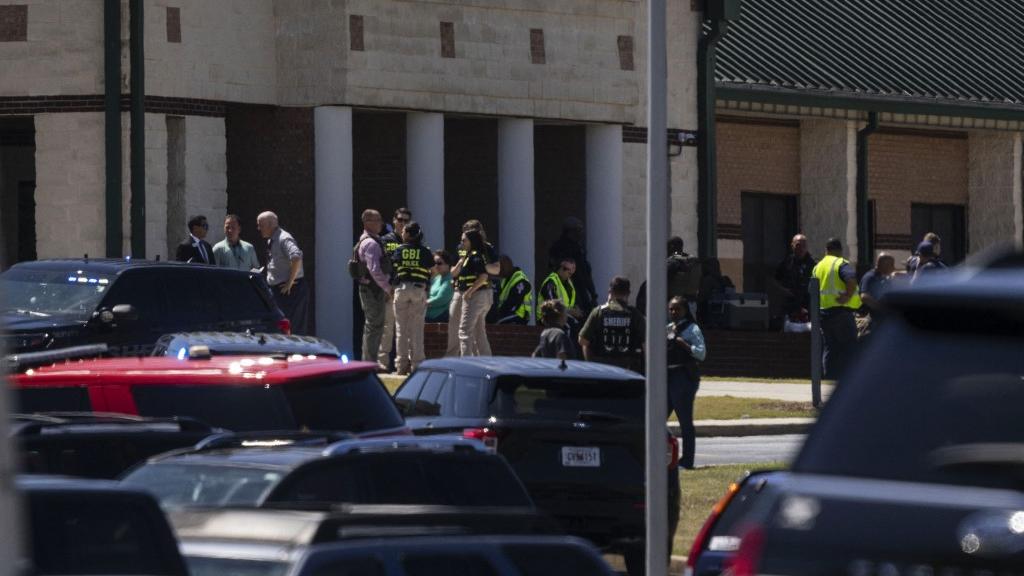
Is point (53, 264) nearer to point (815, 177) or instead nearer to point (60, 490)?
point (60, 490)

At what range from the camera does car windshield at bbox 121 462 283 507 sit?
8.35m

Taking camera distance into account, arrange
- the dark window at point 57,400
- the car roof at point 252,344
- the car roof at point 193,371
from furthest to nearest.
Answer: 1. the car roof at point 252,344
2. the dark window at point 57,400
3. the car roof at point 193,371

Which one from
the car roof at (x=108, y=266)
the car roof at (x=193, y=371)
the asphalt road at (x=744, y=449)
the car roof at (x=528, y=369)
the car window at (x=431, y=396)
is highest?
the car roof at (x=108, y=266)

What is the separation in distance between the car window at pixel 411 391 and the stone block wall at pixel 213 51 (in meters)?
15.3

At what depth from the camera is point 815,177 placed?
129 feet

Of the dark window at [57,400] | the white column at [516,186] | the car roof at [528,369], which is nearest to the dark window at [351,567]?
the dark window at [57,400]

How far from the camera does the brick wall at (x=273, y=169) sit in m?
30.8

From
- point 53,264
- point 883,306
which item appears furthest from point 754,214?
point 883,306

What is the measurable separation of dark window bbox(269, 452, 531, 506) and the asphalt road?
34.4 feet

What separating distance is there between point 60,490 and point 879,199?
1372 inches

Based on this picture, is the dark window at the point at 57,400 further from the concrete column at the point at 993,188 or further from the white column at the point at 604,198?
the concrete column at the point at 993,188

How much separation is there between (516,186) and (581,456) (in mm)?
19581

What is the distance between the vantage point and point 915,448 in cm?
510

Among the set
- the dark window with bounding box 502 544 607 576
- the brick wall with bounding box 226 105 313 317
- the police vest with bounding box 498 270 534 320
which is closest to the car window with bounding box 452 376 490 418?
the dark window with bounding box 502 544 607 576
